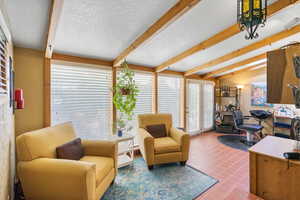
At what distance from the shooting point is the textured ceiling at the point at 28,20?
1.40m

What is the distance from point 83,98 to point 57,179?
1651 mm

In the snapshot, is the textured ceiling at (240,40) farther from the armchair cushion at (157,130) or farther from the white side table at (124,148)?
the white side table at (124,148)

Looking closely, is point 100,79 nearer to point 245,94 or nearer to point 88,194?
point 88,194

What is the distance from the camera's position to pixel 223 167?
8.89 feet

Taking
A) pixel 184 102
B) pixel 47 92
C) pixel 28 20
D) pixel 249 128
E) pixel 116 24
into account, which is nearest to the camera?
pixel 28 20

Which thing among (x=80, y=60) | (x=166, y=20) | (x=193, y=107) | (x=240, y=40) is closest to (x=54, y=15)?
(x=166, y=20)

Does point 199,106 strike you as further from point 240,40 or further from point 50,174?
point 50,174

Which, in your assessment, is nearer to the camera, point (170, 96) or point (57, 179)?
point (57, 179)

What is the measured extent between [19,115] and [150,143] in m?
2.19

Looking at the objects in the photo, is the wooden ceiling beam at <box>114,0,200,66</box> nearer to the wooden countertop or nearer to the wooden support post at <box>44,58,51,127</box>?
the wooden support post at <box>44,58,51,127</box>

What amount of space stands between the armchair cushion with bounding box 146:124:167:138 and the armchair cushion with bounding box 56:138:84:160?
1.43m

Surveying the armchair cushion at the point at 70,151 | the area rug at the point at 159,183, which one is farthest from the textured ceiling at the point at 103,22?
the area rug at the point at 159,183

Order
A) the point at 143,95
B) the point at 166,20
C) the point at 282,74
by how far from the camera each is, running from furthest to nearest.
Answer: the point at 143,95, the point at 166,20, the point at 282,74

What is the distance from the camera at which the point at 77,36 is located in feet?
6.88
